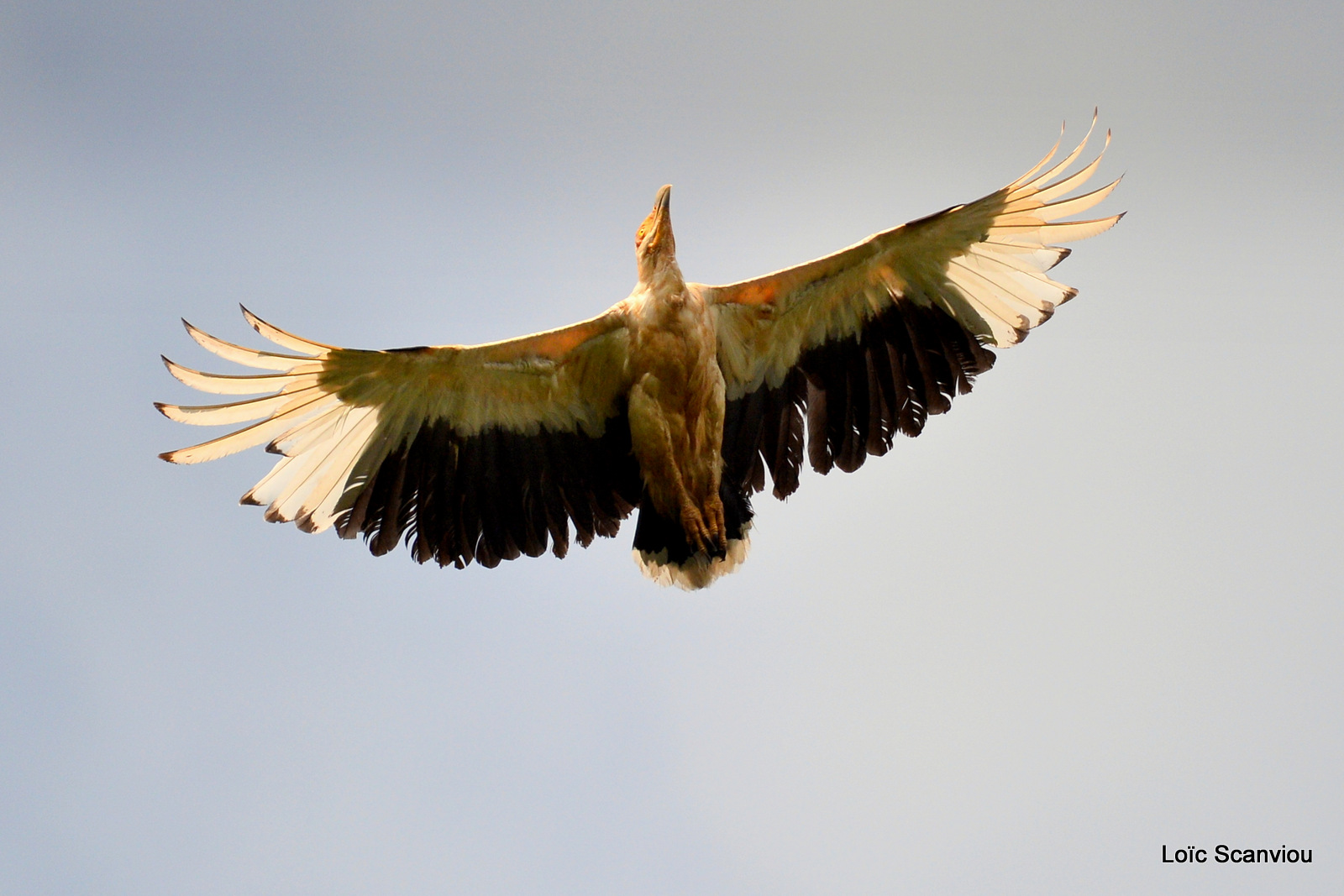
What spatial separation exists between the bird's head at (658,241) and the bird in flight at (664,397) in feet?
0.03

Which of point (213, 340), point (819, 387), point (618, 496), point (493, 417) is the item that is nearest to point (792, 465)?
point (819, 387)

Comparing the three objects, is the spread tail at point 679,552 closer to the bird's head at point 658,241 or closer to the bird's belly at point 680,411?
the bird's belly at point 680,411

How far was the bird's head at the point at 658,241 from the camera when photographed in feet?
16.8

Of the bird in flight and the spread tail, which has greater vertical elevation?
the bird in flight

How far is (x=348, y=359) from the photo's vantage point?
4969 millimetres

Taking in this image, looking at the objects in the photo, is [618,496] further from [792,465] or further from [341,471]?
[341,471]

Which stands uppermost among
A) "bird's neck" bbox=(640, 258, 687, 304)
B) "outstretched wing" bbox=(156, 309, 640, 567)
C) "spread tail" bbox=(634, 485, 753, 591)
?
"bird's neck" bbox=(640, 258, 687, 304)

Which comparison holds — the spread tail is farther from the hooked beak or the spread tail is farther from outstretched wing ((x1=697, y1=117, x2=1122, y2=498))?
the hooked beak

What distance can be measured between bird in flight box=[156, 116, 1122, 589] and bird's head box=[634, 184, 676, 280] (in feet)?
0.03

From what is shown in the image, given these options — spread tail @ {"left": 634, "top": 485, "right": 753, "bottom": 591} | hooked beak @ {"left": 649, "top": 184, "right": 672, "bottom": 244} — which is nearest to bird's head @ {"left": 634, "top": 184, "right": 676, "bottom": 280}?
hooked beak @ {"left": 649, "top": 184, "right": 672, "bottom": 244}

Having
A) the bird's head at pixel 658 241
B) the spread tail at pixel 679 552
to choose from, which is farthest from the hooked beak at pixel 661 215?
the spread tail at pixel 679 552

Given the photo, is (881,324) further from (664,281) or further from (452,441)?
(452,441)

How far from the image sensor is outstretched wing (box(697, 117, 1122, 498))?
17.2 feet

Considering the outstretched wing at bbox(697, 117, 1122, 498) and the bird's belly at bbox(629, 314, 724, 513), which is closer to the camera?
the bird's belly at bbox(629, 314, 724, 513)
